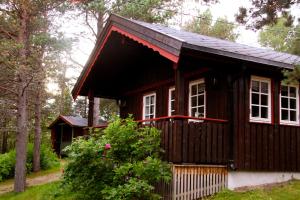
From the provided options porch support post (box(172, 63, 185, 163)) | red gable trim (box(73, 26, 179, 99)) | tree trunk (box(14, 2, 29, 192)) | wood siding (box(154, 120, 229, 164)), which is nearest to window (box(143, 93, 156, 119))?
red gable trim (box(73, 26, 179, 99))

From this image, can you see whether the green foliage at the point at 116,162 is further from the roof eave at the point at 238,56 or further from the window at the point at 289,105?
the window at the point at 289,105

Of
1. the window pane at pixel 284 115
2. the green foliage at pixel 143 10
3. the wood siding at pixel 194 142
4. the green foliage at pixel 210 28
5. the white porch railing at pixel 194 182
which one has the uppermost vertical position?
the green foliage at pixel 210 28

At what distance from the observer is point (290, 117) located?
39.7 ft

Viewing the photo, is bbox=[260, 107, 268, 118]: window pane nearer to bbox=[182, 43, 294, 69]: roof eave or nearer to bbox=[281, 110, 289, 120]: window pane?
bbox=[281, 110, 289, 120]: window pane

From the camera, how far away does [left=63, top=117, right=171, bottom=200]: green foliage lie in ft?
31.4

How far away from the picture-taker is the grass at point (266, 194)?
387 inches

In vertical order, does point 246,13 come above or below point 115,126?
above

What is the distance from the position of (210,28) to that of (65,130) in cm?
1473

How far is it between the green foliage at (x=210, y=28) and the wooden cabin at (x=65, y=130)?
11579 millimetres

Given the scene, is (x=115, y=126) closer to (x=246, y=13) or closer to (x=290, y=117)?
(x=246, y=13)

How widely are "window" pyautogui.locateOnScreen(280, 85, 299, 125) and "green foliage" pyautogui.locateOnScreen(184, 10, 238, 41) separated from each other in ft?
71.4

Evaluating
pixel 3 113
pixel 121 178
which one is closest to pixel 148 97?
pixel 121 178

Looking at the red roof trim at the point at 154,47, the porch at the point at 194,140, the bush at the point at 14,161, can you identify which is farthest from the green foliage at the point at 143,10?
the porch at the point at 194,140

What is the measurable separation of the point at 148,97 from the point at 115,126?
466 centimetres
